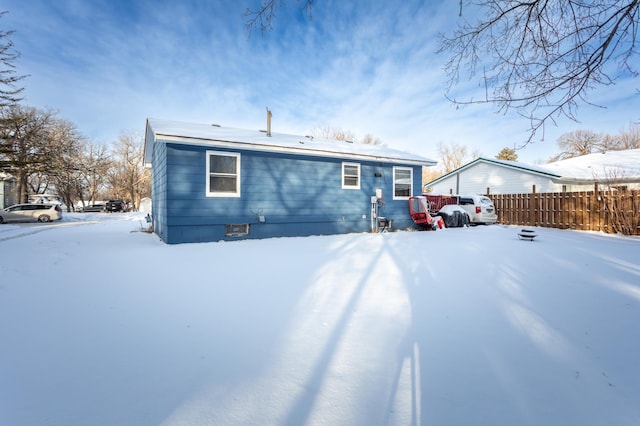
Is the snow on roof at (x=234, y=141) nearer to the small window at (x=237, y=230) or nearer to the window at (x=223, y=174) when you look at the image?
the window at (x=223, y=174)

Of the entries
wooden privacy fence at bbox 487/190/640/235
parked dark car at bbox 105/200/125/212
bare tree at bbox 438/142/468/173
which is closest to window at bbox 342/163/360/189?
wooden privacy fence at bbox 487/190/640/235

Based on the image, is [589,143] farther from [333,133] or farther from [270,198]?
[270,198]

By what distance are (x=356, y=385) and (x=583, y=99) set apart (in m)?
3.85

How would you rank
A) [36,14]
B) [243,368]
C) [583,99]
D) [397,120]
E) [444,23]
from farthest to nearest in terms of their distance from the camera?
1. [397,120]
2. [36,14]
3. [444,23]
4. [583,99]
5. [243,368]

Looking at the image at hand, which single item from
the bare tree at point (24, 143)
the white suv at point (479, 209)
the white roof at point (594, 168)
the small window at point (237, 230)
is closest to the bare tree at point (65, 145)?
the bare tree at point (24, 143)

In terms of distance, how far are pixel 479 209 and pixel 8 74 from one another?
79.9ft

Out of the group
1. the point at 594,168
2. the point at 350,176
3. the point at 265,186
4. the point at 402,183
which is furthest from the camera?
the point at 594,168

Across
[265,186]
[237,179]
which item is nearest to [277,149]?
[265,186]

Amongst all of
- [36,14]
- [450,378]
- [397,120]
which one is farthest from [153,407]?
[397,120]

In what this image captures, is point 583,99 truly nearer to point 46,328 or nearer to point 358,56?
point 358,56

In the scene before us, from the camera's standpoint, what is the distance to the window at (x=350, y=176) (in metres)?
10.7

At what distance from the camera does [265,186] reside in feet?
30.2

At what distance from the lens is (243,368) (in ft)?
6.49

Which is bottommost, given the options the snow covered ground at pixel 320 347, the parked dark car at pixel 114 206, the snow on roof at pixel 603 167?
the snow covered ground at pixel 320 347
